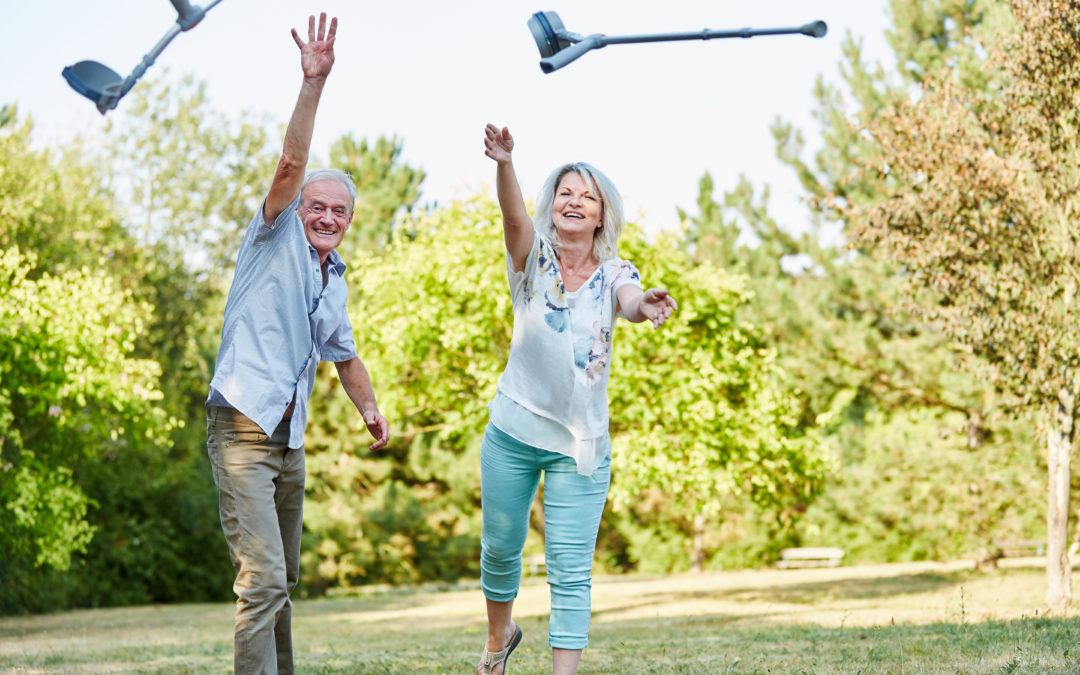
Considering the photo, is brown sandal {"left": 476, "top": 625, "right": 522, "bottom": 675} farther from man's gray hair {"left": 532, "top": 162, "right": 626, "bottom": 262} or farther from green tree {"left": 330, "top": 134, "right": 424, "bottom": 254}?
green tree {"left": 330, "top": 134, "right": 424, "bottom": 254}

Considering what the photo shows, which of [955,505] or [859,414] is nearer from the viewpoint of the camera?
[955,505]

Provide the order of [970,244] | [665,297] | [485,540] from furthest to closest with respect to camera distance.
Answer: [970,244] → [485,540] → [665,297]

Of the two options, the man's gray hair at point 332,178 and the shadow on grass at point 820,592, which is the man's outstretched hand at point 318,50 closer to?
the man's gray hair at point 332,178

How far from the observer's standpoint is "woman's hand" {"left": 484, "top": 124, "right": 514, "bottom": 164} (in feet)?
12.0

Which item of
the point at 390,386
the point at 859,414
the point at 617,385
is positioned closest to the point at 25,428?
the point at 390,386

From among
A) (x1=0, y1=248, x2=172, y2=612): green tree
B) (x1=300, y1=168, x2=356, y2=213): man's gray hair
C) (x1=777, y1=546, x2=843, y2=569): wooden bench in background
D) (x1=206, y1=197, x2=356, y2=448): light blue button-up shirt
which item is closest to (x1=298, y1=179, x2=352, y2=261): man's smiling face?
(x1=300, y1=168, x2=356, y2=213): man's gray hair

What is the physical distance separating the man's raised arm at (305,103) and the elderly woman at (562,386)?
0.68 metres

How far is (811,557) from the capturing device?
2688cm

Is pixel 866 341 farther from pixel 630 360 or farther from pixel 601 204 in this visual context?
pixel 601 204

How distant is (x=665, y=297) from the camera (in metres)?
3.72

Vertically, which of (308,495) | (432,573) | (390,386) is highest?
(390,386)

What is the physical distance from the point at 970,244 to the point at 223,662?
7.97 metres

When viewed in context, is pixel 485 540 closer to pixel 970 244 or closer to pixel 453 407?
pixel 970 244

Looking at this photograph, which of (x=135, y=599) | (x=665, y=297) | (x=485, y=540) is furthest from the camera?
(x=135, y=599)
